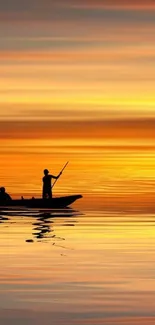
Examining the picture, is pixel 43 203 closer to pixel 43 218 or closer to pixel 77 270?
pixel 43 218

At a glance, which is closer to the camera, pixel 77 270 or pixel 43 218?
pixel 77 270

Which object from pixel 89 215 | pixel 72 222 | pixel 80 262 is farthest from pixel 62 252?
pixel 89 215

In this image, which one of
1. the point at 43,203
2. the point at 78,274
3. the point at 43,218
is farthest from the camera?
the point at 43,203

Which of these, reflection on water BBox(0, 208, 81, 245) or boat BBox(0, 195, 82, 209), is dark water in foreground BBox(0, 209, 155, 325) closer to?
reflection on water BBox(0, 208, 81, 245)

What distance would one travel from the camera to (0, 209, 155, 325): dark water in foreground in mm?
22641

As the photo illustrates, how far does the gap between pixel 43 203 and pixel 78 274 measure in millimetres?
25121

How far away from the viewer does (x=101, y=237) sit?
35969 millimetres

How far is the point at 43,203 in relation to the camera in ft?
172

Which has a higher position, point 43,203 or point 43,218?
point 43,203

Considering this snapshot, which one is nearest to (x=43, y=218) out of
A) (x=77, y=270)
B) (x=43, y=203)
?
(x=43, y=203)

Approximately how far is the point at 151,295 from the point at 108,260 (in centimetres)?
540

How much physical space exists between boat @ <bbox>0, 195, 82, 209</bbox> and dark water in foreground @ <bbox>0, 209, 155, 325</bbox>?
10.0 m

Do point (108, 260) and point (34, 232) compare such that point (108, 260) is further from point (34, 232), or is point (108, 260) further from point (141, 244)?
point (34, 232)

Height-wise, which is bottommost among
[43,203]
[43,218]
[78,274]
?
[78,274]
